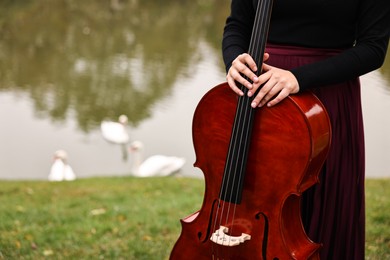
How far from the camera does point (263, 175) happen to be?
2.04 m

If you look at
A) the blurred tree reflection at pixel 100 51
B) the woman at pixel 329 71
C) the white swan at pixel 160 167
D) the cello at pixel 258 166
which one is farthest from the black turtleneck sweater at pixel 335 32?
the blurred tree reflection at pixel 100 51

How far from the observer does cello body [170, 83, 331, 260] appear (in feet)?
6.33

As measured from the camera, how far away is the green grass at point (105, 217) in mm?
3773

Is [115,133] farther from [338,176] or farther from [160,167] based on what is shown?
[338,176]

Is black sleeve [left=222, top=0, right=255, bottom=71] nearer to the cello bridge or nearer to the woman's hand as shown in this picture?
the woman's hand

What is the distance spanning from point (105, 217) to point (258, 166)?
291 cm

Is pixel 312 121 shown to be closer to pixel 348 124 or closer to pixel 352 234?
pixel 348 124

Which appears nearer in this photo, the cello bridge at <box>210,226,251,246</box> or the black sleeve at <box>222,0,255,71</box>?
the cello bridge at <box>210,226,251,246</box>

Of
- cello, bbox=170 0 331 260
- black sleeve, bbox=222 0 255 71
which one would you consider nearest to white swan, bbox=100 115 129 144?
black sleeve, bbox=222 0 255 71

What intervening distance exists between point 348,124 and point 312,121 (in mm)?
304

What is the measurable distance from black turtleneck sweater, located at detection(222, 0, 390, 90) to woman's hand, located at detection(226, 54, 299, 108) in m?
0.05

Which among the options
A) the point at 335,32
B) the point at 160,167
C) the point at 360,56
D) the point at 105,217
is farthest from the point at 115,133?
the point at 360,56

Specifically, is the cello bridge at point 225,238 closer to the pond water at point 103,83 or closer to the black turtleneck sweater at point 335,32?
the black turtleneck sweater at point 335,32

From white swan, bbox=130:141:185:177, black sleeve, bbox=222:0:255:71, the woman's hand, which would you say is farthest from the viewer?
white swan, bbox=130:141:185:177
